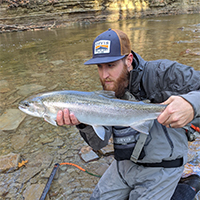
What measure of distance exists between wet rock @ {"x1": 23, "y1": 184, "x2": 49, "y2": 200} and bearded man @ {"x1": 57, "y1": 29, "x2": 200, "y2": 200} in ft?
2.83

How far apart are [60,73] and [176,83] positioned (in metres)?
6.21

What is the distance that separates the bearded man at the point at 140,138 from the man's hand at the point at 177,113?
16 cm

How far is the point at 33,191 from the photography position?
2.68m

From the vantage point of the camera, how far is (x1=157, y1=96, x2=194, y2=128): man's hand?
185cm

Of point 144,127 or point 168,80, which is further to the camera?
point 168,80

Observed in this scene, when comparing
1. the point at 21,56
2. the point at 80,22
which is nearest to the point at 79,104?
the point at 21,56

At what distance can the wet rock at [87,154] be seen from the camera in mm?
3271

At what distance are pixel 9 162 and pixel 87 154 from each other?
1458 millimetres

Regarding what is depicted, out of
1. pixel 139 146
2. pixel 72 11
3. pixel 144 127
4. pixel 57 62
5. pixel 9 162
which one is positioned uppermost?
pixel 72 11

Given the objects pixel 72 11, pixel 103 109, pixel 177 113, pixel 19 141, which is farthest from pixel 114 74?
pixel 72 11

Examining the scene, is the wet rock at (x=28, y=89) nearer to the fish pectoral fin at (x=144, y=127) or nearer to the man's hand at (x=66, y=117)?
the man's hand at (x=66, y=117)

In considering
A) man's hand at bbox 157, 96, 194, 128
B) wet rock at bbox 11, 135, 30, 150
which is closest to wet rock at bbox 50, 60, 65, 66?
wet rock at bbox 11, 135, 30, 150

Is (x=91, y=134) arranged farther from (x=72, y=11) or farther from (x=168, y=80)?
(x=72, y=11)

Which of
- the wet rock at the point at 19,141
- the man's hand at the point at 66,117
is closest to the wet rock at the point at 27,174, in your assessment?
the wet rock at the point at 19,141
